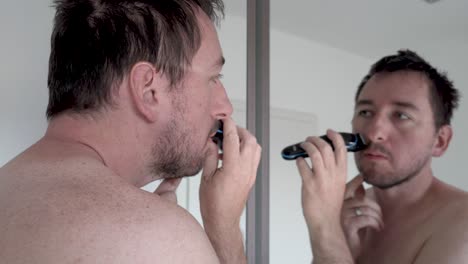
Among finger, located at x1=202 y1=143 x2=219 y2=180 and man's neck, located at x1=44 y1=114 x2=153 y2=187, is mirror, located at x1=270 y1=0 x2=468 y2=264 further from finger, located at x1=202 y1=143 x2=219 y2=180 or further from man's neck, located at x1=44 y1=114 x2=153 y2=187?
man's neck, located at x1=44 y1=114 x2=153 y2=187

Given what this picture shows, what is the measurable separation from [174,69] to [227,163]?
21cm

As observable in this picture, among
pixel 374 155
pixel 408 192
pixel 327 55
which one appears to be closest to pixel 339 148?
pixel 374 155

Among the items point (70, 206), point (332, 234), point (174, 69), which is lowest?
point (332, 234)

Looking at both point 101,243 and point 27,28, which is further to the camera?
point 27,28

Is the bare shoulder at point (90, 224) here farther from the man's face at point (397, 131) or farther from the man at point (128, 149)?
the man's face at point (397, 131)

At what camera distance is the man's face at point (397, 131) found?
0.98 meters

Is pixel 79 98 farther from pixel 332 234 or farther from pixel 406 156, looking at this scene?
pixel 406 156

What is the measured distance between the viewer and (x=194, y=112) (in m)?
0.67

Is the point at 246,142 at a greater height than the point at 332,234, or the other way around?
the point at 246,142

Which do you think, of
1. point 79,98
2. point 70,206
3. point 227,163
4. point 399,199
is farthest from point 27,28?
point 399,199

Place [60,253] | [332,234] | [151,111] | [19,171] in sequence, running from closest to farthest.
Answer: [60,253] → [19,171] → [151,111] → [332,234]

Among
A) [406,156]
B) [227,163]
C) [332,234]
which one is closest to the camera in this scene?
[227,163]

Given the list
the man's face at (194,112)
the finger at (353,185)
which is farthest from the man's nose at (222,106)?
the finger at (353,185)

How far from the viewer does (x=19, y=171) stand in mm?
481
